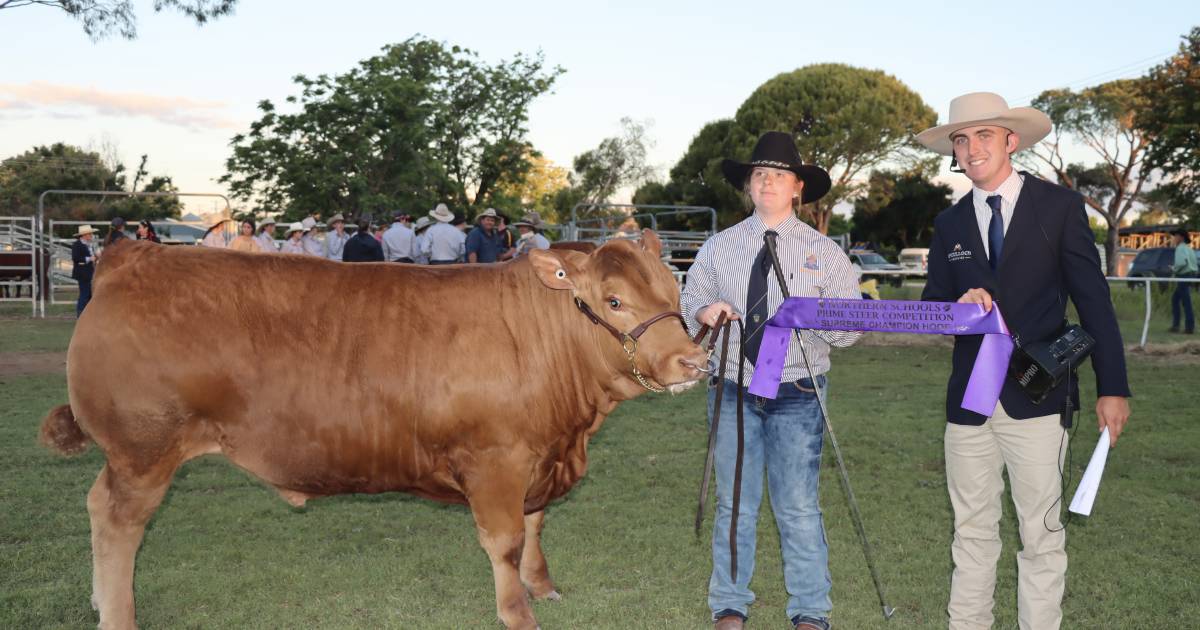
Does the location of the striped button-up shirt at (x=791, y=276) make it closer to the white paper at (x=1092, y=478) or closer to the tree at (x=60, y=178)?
the white paper at (x=1092, y=478)

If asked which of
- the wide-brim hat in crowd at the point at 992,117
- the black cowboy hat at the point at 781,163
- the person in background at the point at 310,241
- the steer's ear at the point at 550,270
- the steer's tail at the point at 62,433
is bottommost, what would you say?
the steer's tail at the point at 62,433

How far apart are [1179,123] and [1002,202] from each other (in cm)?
2606

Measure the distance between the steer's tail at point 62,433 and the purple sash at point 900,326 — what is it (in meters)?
2.91

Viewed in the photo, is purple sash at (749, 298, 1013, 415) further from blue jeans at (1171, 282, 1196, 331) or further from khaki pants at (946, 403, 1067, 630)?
blue jeans at (1171, 282, 1196, 331)

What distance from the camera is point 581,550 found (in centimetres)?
534

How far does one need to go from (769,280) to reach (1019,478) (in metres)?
1.23

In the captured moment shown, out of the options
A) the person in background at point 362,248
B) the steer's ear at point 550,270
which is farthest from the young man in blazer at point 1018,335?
the person in background at point 362,248

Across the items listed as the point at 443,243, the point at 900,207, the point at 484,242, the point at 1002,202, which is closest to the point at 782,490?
the point at 1002,202

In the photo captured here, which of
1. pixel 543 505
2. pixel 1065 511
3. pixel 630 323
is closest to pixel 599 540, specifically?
pixel 543 505

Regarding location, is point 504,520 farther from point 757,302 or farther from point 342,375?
point 757,302

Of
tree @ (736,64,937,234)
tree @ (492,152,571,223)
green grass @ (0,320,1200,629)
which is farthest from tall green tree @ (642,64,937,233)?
green grass @ (0,320,1200,629)

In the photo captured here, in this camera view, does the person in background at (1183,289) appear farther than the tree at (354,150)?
No

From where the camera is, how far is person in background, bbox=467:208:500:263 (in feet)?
46.3

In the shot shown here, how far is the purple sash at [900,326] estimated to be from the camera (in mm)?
3568
